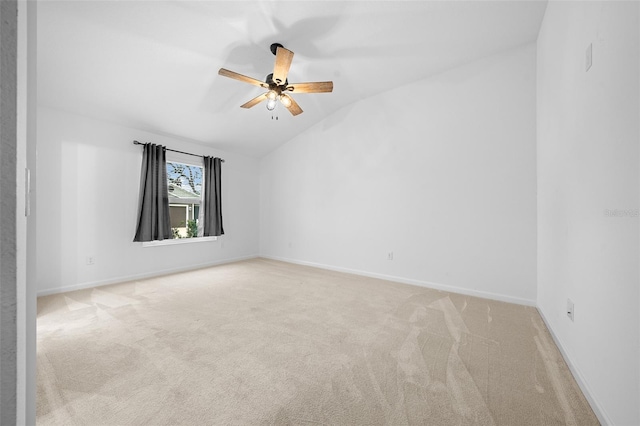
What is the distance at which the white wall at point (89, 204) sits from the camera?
10.8 ft

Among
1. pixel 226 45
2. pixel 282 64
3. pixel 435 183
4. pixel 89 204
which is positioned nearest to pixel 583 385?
pixel 435 183

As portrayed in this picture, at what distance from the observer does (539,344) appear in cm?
221

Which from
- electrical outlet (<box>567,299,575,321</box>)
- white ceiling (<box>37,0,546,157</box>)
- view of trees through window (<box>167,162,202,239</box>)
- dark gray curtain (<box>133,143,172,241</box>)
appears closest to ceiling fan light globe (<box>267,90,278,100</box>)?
white ceiling (<box>37,0,546,157</box>)

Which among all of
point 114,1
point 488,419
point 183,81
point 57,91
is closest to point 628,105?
point 488,419

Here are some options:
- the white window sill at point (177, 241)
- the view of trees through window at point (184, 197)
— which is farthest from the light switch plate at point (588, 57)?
the white window sill at point (177, 241)

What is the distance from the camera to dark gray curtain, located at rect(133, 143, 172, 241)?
159 inches

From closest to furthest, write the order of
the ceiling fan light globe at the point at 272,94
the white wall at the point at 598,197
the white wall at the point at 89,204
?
the white wall at the point at 598,197 < the ceiling fan light globe at the point at 272,94 < the white wall at the point at 89,204

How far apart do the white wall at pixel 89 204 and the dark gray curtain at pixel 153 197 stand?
14 cm

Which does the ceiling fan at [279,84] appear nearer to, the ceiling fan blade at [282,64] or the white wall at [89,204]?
the ceiling fan blade at [282,64]

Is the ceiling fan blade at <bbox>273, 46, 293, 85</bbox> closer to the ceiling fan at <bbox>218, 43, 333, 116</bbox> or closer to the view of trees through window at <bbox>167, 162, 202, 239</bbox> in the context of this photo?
the ceiling fan at <bbox>218, 43, 333, 116</bbox>

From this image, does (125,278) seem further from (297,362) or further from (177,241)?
(297,362)

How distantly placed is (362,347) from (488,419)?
90 cm

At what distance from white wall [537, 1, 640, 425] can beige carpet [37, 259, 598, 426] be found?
29 cm

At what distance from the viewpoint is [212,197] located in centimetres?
501
